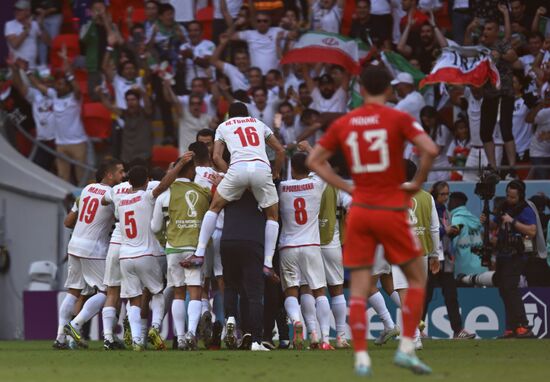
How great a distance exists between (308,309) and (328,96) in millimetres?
7419

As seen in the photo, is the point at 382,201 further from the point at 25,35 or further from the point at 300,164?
the point at 25,35

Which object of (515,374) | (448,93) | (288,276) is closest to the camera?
(515,374)

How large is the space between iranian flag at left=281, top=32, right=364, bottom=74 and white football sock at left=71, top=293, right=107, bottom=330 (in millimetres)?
7338

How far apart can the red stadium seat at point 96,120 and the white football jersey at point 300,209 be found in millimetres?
9202

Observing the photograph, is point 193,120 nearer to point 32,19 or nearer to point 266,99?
point 266,99

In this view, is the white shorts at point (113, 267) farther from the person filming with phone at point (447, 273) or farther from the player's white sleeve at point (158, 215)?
the person filming with phone at point (447, 273)

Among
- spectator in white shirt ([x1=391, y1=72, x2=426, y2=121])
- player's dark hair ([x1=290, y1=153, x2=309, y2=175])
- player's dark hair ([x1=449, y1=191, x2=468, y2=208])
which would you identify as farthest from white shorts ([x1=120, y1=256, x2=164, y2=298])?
spectator in white shirt ([x1=391, y1=72, x2=426, y2=121])

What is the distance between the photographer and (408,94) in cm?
2231

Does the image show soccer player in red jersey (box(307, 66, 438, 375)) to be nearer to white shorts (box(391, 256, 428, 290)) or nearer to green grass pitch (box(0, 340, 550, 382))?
green grass pitch (box(0, 340, 550, 382))

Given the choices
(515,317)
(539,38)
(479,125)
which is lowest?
(515,317)

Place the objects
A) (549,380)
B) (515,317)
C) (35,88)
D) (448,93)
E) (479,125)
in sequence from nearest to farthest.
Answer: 1. (549,380)
2. (515,317)
3. (479,125)
4. (448,93)
5. (35,88)

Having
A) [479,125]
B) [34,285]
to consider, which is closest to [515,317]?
[479,125]

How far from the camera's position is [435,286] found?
20.2m

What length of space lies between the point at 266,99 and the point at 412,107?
8.16ft
